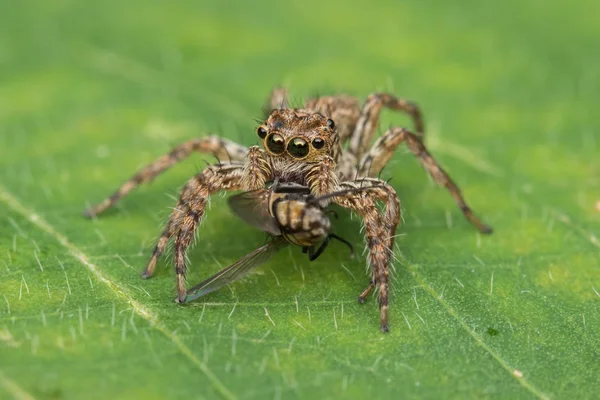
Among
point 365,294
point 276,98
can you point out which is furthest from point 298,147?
point 276,98

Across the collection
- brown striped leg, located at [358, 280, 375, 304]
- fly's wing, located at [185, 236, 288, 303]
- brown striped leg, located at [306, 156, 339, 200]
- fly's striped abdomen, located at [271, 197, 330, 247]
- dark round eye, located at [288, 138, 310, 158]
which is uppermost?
dark round eye, located at [288, 138, 310, 158]

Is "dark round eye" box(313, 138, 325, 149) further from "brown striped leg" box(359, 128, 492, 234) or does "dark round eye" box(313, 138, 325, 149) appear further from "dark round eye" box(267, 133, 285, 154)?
"brown striped leg" box(359, 128, 492, 234)

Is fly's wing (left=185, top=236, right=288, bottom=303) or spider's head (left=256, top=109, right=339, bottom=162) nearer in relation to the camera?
fly's wing (left=185, top=236, right=288, bottom=303)

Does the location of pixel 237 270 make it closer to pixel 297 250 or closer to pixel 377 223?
→ pixel 297 250

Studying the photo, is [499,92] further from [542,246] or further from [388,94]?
[542,246]

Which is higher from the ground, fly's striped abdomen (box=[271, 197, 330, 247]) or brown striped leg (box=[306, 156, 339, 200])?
brown striped leg (box=[306, 156, 339, 200])

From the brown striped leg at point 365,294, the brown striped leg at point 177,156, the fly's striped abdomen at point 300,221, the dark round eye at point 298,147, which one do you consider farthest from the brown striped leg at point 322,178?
the brown striped leg at point 177,156

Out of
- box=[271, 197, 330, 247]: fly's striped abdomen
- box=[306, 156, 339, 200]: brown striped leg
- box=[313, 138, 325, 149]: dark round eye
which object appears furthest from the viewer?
box=[313, 138, 325, 149]: dark round eye

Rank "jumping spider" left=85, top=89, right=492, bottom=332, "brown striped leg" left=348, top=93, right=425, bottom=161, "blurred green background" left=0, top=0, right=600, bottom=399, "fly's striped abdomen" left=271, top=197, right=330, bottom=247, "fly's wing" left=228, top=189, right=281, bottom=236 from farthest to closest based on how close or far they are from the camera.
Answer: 1. "brown striped leg" left=348, top=93, right=425, bottom=161
2. "jumping spider" left=85, top=89, right=492, bottom=332
3. "fly's wing" left=228, top=189, right=281, bottom=236
4. "fly's striped abdomen" left=271, top=197, right=330, bottom=247
5. "blurred green background" left=0, top=0, right=600, bottom=399

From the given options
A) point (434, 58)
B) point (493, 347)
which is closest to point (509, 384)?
point (493, 347)

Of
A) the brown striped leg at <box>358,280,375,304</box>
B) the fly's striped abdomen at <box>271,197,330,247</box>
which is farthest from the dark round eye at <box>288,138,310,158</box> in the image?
the brown striped leg at <box>358,280,375,304</box>

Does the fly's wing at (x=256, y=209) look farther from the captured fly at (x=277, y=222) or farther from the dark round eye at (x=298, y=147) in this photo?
the dark round eye at (x=298, y=147)
